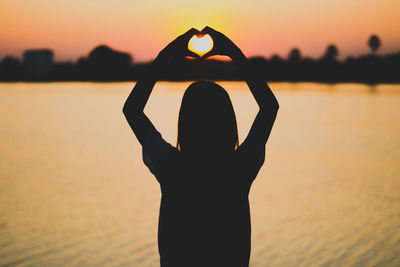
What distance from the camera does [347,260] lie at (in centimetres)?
666

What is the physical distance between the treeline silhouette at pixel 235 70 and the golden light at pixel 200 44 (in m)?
83.1

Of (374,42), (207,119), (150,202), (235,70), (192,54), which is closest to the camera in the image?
(207,119)

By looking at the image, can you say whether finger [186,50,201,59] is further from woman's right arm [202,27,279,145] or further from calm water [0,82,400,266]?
calm water [0,82,400,266]

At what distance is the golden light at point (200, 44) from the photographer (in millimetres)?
1945

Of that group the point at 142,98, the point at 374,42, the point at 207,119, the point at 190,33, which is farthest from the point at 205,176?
the point at 374,42

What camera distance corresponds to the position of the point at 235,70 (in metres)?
109

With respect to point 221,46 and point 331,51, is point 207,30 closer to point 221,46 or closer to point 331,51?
point 221,46

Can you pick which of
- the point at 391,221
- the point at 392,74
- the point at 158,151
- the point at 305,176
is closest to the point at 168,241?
the point at 158,151

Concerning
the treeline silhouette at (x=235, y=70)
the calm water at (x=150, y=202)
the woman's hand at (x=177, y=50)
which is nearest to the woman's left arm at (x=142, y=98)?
the woman's hand at (x=177, y=50)

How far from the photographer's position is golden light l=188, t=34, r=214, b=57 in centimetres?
194

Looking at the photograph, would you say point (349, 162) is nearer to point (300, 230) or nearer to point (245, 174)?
point (300, 230)

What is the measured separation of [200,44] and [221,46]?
16 cm

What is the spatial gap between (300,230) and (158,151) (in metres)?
6.74

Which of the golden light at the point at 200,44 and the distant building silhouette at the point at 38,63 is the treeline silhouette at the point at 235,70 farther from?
the golden light at the point at 200,44
